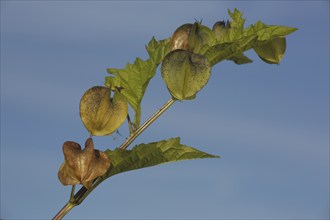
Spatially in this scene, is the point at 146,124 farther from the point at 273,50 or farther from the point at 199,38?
the point at 273,50

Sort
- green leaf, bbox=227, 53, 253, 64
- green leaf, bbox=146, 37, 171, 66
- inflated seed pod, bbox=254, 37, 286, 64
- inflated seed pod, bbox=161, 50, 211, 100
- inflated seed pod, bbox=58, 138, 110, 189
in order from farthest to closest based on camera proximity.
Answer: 1. green leaf, bbox=227, 53, 253, 64
2. inflated seed pod, bbox=254, 37, 286, 64
3. green leaf, bbox=146, 37, 171, 66
4. inflated seed pod, bbox=161, 50, 211, 100
5. inflated seed pod, bbox=58, 138, 110, 189

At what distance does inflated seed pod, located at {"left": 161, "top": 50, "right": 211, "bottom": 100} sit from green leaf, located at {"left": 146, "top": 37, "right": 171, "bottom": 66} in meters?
0.13

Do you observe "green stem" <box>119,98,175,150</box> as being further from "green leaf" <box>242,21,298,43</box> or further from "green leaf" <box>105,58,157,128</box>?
"green leaf" <box>242,21,298,43</box>

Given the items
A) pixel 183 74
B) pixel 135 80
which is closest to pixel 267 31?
pixel 183 74

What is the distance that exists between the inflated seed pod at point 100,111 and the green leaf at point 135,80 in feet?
0.31

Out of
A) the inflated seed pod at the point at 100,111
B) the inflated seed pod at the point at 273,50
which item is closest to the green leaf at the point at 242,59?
the inflated seed pod at the point at 273,50

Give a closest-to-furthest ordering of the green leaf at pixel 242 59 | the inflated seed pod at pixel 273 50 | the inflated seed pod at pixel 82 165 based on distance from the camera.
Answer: the inflated seed pod at pixel 82 165, the inflated seed pod at pixel 273 50, the green leaf at pixel 242 59

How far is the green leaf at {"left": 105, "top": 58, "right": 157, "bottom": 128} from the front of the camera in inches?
72.4

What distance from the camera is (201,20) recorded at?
1.94 meters

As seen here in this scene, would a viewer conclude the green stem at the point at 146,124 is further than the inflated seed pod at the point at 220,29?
No

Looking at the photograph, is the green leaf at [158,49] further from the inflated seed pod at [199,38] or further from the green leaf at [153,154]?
the green leaf at [153,154]

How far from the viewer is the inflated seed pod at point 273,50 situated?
1973 millimetres

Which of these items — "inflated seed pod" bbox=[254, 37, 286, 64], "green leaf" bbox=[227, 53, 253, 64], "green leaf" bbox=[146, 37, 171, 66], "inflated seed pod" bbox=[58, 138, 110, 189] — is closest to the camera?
"inflated seed pod" bbox=[58, 138, 110, 189]

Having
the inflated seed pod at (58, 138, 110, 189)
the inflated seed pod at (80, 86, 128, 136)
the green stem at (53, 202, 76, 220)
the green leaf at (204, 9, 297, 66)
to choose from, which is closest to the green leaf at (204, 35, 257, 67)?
the green leaf at (204, 9, 297, 66)
